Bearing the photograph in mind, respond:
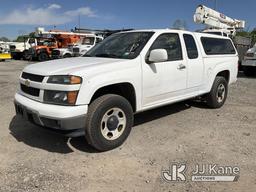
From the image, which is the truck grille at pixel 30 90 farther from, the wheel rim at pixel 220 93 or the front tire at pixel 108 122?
the wheel rim at pixel 220 93

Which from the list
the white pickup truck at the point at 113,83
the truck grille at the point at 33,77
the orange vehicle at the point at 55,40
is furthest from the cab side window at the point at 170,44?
the orange vehicle at the point at 55,40

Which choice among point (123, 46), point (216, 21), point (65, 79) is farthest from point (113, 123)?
point (216, 21)

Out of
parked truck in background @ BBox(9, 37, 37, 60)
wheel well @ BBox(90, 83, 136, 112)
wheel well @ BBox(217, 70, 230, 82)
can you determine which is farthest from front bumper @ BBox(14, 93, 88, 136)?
parked truck in background @ BBox(9, 37, 37, 60)

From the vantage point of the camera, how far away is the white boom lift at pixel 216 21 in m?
16.3

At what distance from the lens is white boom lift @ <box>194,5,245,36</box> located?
53.5ft

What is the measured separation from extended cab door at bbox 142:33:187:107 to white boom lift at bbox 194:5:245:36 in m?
10.6

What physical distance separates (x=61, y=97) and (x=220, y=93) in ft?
14.2

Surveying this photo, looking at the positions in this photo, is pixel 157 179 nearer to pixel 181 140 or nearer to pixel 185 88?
pixel 181 140

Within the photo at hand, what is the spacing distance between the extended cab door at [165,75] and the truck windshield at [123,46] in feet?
0.67

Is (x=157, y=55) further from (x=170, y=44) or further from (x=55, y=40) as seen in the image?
(x=55, y=40)

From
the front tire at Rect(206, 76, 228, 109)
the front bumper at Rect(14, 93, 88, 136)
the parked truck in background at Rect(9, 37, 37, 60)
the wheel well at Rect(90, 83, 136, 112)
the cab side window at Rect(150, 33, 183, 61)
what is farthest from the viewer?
the parked truck in background at Rect(9, 37, 37, 60)

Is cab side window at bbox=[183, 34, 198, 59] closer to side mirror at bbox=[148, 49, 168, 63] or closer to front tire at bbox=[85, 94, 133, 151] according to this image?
side mirror at bbox=[148, 49, 168, 63]

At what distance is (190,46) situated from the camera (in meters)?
5.64

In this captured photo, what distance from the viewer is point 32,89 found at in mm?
4145
